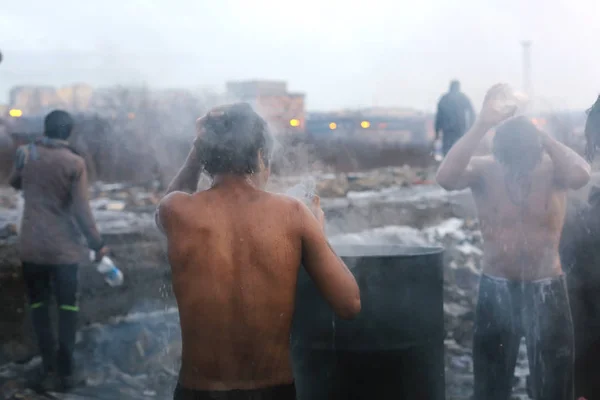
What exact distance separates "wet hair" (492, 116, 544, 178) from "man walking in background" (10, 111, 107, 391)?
2.70m

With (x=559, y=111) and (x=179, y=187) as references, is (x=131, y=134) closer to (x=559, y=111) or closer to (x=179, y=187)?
(x=559, y=111)

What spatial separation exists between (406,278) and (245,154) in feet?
3.03

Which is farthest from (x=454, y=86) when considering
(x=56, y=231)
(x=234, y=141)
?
(x=234, y=141)

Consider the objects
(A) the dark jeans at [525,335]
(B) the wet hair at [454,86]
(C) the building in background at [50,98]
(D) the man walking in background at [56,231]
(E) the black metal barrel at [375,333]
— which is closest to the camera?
(E) the black metal barrel at [375,333]

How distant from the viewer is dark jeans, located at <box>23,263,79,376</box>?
465cm

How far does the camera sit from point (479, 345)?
338 centimetres

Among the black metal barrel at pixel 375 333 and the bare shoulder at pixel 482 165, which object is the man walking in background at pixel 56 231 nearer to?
the black metal barrel at pixel 375 333

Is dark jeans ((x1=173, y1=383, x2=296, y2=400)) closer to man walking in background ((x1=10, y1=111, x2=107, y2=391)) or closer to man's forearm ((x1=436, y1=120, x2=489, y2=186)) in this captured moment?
man's forearm ((x1=436, y1=120, x2=489, y2=186))

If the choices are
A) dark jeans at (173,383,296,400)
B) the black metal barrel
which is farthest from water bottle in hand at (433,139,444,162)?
dark jeans at (173,383,296,400)

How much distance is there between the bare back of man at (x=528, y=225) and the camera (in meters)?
3.29

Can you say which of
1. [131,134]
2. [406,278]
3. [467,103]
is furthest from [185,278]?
[131,134]

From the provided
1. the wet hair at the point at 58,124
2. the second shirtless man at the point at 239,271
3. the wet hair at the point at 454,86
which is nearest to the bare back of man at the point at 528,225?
the second shirtless man at the point at 239,271

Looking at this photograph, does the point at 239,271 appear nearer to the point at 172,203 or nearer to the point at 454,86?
the point at 172,203

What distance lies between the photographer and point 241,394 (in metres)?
2.10
